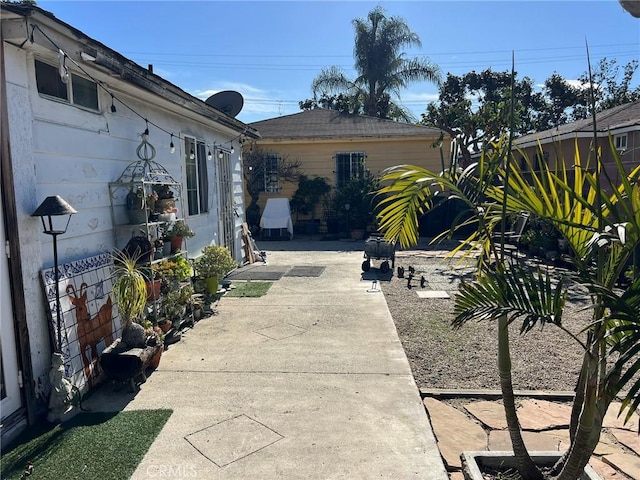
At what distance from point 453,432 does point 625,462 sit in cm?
106

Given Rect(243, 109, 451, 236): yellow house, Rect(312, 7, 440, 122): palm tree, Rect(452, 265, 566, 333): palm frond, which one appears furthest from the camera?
Rect(312, 7, 440, 122): palm tree

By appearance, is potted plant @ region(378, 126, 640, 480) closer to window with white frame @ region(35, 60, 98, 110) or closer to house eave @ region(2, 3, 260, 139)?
house eave @ region(2, 3, 260, 139)

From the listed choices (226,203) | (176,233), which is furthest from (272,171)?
(176,233)

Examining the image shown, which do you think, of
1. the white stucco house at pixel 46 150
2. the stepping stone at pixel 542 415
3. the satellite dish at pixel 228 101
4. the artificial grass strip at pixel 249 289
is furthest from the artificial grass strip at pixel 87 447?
the satellite dish at pixel 228 101

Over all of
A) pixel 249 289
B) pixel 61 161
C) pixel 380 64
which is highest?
pixel 380 64

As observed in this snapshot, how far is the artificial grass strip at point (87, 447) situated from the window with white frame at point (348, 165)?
13.0 m

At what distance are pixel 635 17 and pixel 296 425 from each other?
321 centimetres

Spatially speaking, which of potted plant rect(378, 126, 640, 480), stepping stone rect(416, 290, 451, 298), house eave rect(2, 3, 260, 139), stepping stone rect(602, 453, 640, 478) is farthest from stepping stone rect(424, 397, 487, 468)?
house eave rect(2, 3, 260, 139)

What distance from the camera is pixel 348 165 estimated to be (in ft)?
52.4

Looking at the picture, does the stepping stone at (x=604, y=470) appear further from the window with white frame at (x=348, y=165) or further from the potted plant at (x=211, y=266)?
the window with white frame at (x=348, y=165)

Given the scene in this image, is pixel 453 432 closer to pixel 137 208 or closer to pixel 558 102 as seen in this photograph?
pixel 137 208

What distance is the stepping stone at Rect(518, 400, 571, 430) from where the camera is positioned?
341 cm

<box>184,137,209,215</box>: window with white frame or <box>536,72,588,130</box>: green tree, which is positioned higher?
<box>536,72,588,130</box>: green tree

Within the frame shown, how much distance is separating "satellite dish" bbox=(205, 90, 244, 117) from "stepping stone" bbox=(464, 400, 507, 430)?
7759 millimetres
